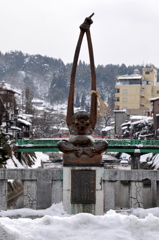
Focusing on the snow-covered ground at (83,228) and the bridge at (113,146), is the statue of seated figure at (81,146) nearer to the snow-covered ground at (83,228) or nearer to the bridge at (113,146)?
the snow-covered ground at (83,228)

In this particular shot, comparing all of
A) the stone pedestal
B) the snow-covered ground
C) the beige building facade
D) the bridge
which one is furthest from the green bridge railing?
the beige building facade

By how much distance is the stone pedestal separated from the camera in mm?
12469

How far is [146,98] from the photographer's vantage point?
327ft

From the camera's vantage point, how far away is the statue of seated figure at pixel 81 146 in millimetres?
12570

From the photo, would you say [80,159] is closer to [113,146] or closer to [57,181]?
[57,181]

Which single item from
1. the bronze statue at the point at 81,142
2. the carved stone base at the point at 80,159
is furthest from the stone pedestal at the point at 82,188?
the bronze statue at the point at 81,142

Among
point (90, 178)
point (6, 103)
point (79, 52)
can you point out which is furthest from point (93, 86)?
point (6, 103)

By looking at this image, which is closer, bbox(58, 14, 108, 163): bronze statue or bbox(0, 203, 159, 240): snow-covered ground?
bbox(0, 203, 159, 240): snow-covered ground

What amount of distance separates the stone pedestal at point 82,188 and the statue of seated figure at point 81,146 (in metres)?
0.22

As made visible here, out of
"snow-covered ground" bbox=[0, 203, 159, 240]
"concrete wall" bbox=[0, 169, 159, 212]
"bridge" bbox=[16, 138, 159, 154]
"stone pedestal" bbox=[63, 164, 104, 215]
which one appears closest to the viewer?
"snow-covered ground" bbox=[0, 203, 159, 240]

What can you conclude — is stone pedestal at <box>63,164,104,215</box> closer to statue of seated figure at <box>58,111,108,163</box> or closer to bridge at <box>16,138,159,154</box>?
statue of seated figure at <box>58,111,108,163</box>

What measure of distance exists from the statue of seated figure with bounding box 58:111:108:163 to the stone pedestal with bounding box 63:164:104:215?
0.74ft

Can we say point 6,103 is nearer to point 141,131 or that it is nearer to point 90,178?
point 141,131

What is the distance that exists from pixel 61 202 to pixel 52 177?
112 cm
